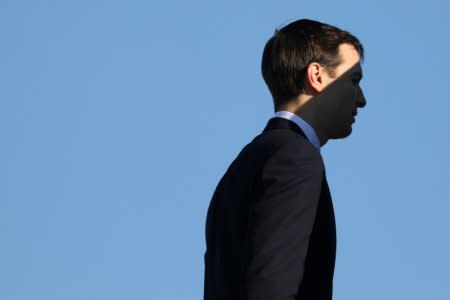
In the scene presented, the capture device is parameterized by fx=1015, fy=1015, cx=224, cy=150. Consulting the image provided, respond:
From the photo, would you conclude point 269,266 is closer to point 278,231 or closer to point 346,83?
point 278,231

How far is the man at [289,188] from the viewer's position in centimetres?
276

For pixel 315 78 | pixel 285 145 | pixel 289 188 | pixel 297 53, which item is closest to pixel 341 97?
pixel 315 78

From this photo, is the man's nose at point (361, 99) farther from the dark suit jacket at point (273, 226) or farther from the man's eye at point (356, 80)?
the dark suit jacket at point (273, 226)

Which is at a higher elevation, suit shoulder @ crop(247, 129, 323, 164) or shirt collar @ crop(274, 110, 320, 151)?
shirt collar @ crop(274, 110, 320, 151)

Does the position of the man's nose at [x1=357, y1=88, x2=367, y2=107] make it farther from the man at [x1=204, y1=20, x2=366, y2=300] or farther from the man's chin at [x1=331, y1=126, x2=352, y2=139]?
the man's chin at [x1=331, y1=126, x2=352, y2=139]

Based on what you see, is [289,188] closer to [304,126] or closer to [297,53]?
[304,126]

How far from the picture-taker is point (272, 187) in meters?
2.81

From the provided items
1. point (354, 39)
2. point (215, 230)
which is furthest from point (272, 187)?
point (354, 39)

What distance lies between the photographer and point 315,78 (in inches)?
125

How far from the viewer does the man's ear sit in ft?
10.4

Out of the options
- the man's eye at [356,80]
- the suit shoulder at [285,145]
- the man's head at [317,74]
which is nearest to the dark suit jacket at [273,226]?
the suit shoulder at [285,145]

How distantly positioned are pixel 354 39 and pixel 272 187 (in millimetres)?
789

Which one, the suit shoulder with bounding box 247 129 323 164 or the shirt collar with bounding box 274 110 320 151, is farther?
the shirt collar with bounding box 274 110 320 151

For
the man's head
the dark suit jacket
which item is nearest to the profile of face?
the man's head
